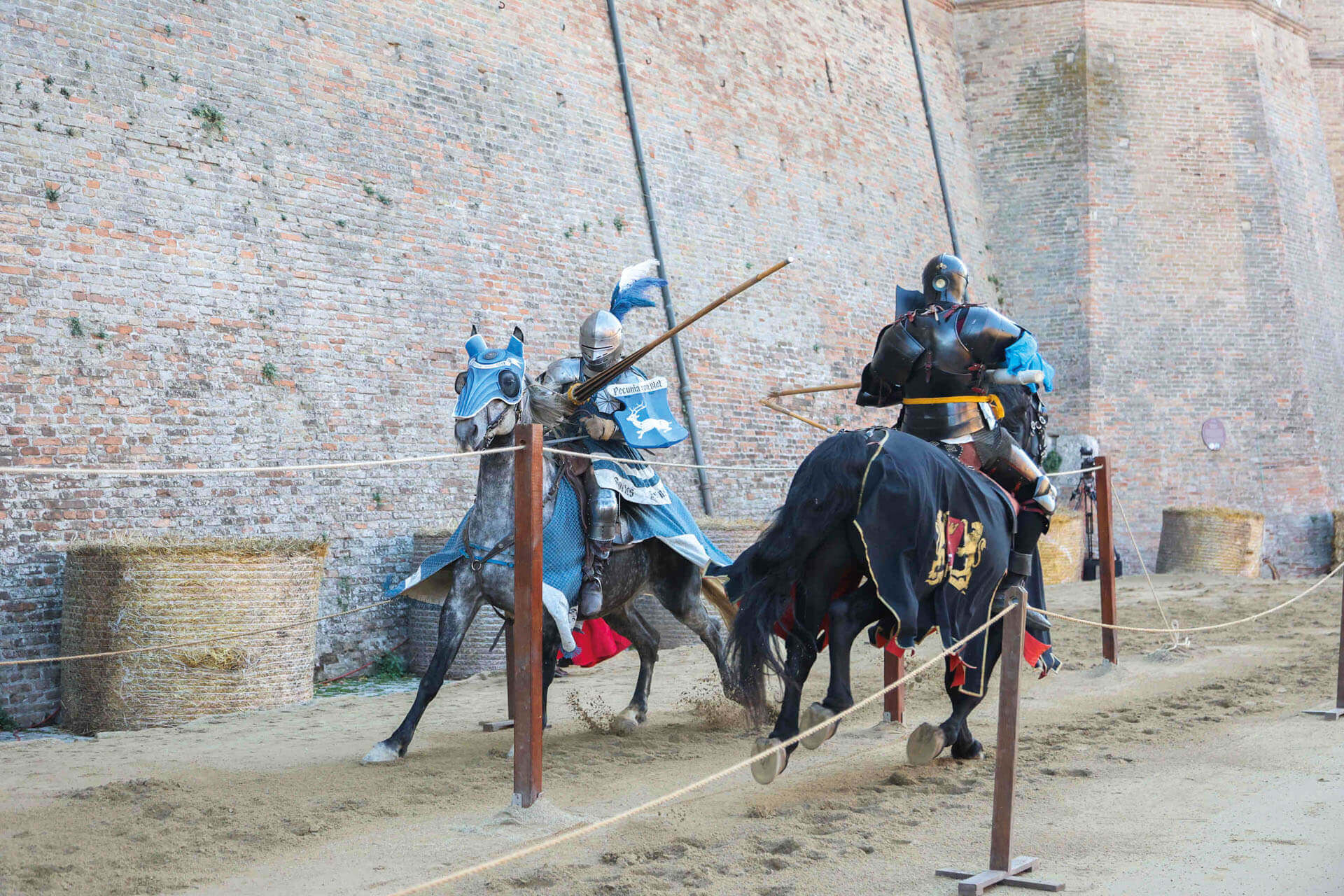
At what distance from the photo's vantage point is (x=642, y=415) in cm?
591

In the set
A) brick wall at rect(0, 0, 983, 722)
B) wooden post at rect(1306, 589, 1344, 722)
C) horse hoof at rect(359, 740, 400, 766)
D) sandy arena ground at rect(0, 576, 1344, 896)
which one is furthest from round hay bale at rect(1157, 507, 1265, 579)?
horse hoof at rect(359, 740, 400, 766)

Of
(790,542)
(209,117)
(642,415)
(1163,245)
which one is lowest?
(790,542)

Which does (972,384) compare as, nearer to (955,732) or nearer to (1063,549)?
(955,732)

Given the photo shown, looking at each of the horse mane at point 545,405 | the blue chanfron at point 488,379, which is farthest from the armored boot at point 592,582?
the blue chanfron at point 488,379

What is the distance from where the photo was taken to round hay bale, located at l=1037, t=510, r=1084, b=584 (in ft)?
46.3

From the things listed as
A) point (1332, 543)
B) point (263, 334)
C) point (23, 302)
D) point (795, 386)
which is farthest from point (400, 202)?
point (1332, 543)

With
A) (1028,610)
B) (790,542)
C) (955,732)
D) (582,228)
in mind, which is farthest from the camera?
(582,228)

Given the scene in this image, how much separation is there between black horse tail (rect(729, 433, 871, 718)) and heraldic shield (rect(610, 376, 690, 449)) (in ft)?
4.00

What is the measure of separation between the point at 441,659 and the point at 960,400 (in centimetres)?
256

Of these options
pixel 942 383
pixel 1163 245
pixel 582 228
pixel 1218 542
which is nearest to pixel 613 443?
pixel 942 383

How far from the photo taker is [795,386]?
14227mm

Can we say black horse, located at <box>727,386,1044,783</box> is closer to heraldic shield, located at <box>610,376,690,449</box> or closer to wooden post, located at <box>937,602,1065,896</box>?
wooden post, located at <box>937,602,1065,896</box>

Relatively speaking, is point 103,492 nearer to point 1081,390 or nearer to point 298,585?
point 298,585

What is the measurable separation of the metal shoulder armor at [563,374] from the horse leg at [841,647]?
193cm
